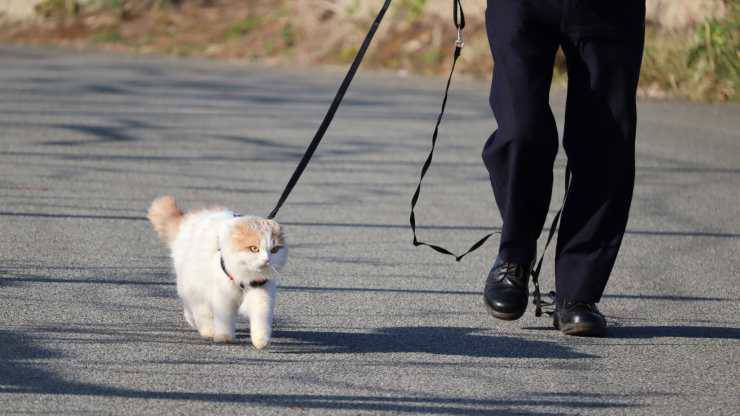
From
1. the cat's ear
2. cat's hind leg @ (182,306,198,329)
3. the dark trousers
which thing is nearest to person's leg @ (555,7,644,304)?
the dark trousers

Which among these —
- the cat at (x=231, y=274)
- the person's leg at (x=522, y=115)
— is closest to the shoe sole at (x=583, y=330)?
the person's leg at (x=522, y=115)

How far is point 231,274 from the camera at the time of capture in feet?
16.4

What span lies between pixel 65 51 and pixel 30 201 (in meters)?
15.2

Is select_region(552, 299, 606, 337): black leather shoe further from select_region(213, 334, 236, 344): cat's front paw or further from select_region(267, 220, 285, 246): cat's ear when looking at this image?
select_region(213, 334, 236, 344): cat's front paw

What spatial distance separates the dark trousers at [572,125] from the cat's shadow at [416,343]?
1.18ft

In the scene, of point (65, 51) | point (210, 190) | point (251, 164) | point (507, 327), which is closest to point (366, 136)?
point (251, 164)

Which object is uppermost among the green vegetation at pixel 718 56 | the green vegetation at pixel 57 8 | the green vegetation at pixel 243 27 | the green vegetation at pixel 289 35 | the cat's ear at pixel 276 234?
the cat's ear at pixel 276 234

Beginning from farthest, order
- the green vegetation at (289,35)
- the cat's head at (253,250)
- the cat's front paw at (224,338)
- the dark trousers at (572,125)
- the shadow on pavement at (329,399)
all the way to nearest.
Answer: the green vegetation at (289,35) < the dark trousers at (572,125) < the cat's front paw at (224,338) < the cat's head at (253,250) < the shadow on pavement at (329,399)

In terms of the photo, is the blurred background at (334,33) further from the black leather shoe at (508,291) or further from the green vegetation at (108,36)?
the black leather shoe at (508,291)

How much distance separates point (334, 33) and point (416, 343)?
19.2 m

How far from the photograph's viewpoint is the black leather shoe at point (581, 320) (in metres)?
5.40

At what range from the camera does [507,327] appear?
5656 millimetres

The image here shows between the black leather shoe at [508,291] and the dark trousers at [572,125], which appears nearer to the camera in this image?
the dark trousers at [572,125]

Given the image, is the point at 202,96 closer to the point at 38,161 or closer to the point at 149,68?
the point at 149,68
